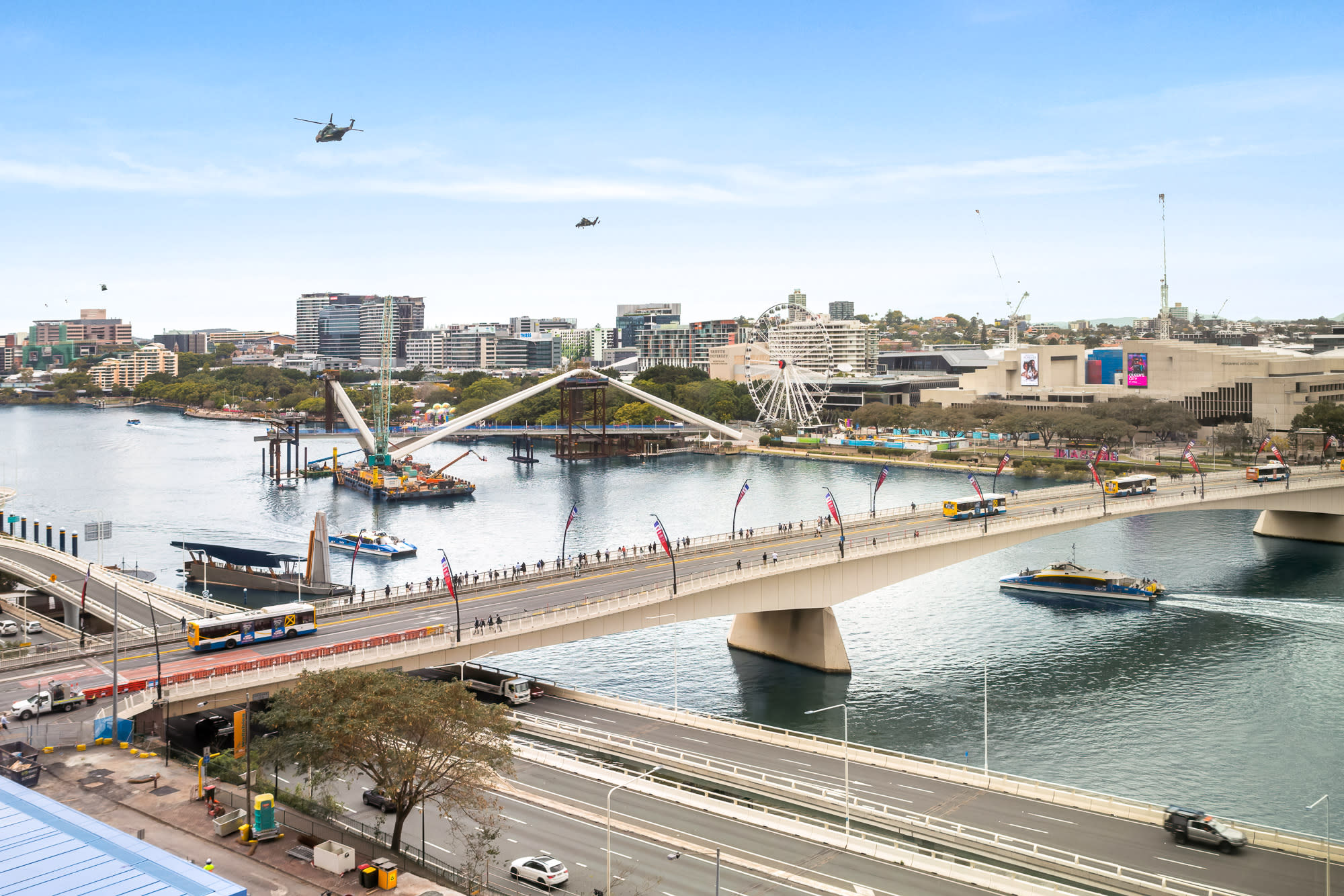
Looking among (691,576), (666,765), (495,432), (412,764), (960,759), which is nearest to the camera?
(412,764)

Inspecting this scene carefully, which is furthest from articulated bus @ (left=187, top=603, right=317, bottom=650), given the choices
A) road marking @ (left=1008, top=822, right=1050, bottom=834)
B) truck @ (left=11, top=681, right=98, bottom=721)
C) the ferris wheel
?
the ferris wheel

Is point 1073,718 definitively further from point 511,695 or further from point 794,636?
point 511,695

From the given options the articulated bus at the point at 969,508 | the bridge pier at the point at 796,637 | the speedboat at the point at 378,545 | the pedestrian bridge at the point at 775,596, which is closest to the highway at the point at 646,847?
the pedestrian bridge at the point at 775,596

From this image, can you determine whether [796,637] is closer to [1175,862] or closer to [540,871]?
[1175,862]

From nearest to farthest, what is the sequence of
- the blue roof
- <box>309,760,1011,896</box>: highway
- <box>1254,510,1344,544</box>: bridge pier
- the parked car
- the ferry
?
the blue roof
<box>309,760,1011,896</box>: highway
the parked car
the ferry
<box>1254,510,1344,544</box>: bridge pier

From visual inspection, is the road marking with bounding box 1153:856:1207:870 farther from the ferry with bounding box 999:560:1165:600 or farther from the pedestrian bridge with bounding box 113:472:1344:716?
the ferry with bounding box 999:560:1165:600

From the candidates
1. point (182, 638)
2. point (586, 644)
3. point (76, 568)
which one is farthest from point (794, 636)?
point (76, 568)

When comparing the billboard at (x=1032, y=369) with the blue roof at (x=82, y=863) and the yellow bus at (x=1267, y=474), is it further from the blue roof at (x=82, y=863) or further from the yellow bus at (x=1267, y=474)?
the blue roof at (x=82, y=863)
